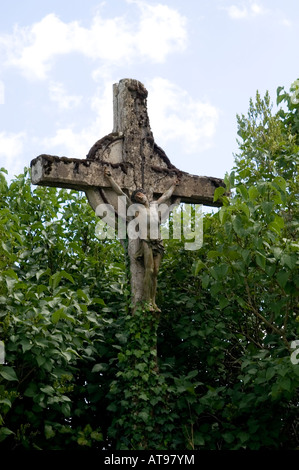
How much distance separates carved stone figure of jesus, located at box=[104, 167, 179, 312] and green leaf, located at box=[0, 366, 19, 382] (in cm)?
166

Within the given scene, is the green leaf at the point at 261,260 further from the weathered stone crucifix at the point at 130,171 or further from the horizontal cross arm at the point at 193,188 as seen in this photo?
the horizontal cross arm at the point at 193,188

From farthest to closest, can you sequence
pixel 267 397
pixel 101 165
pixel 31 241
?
pixel 31 241, pixel 101 165, pixel 267 397

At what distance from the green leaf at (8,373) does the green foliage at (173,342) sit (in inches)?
0.5

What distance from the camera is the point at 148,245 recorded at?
26.7 feet

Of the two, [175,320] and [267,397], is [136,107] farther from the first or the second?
[267,397]

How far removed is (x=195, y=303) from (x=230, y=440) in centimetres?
178

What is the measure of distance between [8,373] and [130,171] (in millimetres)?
2706

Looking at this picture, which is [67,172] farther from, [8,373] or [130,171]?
[8,373]

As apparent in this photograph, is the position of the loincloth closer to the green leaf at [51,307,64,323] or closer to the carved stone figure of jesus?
the carved stone figure of jesus

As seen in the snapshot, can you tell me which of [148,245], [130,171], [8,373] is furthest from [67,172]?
[8,373]

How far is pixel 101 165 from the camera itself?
27.3 feet

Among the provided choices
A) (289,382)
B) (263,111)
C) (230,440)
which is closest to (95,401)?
(230,440)

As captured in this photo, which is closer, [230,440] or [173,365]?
[230,440]

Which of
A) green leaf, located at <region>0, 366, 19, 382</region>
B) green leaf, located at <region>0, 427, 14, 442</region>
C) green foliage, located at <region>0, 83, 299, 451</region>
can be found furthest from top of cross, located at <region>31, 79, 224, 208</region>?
green leaf, located at <region>0, 427, 14, 442</region>
